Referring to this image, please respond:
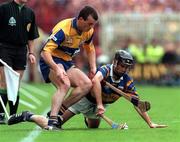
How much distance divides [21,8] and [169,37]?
82.9 feet

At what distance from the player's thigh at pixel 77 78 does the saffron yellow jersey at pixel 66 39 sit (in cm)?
22

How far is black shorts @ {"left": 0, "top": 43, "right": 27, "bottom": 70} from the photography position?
44.6 feet

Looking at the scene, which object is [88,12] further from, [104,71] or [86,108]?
[86,108]

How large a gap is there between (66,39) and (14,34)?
1801 mm

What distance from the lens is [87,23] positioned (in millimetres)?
11844

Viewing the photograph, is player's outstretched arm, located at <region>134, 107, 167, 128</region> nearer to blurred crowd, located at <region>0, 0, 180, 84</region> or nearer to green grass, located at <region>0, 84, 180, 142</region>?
green grass, located at <region>0, 84, 180, 142</region>

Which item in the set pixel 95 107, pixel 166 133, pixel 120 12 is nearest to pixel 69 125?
pixel 95 107

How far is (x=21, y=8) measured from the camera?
13633mm

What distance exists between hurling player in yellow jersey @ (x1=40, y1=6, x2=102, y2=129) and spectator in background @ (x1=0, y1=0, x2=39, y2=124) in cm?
136

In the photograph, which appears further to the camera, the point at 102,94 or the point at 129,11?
the point at 129,11

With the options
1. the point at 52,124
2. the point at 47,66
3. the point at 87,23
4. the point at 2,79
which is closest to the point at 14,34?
the point at 2,79

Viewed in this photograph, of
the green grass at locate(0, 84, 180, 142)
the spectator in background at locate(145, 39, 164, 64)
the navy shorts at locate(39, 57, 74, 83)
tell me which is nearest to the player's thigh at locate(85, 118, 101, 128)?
the green grass at locate(0, 84, 180, 142)

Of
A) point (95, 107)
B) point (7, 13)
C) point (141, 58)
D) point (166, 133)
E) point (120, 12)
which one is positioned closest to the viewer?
point (166, 133)

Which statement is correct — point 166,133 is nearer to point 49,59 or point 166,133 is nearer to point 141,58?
point 49,59
